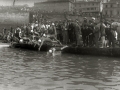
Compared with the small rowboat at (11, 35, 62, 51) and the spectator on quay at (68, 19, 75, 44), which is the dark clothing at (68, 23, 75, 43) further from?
the small rowboat at (11, 35, 62, 51)

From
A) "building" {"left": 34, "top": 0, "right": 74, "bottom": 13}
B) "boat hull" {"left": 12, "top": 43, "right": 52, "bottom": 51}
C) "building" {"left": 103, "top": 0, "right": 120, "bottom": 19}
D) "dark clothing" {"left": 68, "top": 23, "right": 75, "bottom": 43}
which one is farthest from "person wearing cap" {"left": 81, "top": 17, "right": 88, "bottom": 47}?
"building" {"left": 103, "top": 0, "right": 120, "bottom": 19}

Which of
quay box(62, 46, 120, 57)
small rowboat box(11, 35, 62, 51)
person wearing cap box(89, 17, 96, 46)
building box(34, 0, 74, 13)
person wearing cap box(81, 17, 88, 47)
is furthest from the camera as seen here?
building box(34, 0, 74, 13)

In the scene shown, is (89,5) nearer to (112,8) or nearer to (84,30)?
(112,8)

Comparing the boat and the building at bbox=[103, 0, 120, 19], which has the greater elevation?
the building at bbox=[103, 0, 120, 19]

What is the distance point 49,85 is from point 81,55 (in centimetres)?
1101

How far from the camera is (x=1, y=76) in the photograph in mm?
12188

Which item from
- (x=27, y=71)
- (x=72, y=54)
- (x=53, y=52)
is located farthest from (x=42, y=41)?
(x=27, y=71)

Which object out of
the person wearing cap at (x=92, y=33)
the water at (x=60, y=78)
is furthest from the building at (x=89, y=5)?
the water at (x=60, y=78)

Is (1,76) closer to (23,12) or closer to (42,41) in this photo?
(42,41)

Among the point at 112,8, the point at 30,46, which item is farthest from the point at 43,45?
the point at 112,8

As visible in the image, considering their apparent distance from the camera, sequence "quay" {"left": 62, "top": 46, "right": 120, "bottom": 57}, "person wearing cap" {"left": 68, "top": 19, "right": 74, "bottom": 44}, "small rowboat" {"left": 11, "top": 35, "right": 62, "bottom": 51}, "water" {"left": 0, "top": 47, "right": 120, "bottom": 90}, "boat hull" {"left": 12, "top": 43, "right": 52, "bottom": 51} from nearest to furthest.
A: "water" {"left": 0, "top": 47, "right": 120, "bottom": 90} < "quay" {"left": 62, "top": 46, "right": 120, "bottom": 57} < "person wearing cap" {"left": 68, "top": 19, "right": 74, "bottom": 44} < "small rowboat" {"left": 11, "top": 35, "right": 62, "bottom": 51} < "boat hull" {"left": 12, "top": 43, "right": 52, "bottom": 51}

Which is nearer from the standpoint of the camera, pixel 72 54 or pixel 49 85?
pixel 49 85

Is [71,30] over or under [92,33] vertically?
over

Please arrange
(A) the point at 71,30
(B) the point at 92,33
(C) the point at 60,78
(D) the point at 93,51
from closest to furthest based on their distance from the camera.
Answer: (C) the point at 60,78 → (D) the point at 93,51 → (B) the point at 92,33 → (A) the point at 71,30
